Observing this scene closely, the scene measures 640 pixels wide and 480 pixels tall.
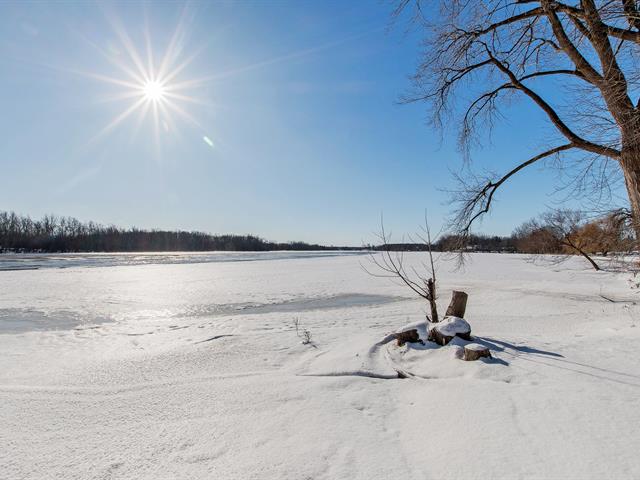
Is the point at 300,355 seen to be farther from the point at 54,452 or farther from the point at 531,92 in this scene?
the point at 531,92

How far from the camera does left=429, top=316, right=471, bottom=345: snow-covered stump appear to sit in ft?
15.8

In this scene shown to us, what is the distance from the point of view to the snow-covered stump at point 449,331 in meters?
4.82

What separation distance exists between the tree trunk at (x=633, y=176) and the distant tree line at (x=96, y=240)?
96.6m

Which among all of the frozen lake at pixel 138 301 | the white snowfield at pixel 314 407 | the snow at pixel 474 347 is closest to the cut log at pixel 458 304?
the white snowfield at pixel 314 407

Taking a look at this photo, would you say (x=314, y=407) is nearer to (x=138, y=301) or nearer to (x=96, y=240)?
(x=138, y=301)

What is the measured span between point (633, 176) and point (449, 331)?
2924mm

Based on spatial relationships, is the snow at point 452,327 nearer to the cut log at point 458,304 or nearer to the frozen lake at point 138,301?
the cut log at point 458,304

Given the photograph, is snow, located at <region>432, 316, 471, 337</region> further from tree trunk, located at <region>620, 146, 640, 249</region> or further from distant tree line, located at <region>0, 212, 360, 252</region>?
distant tree line, located at <region>0, 212, 360, 252</region>

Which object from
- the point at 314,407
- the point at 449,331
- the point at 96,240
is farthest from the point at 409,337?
the point at 96,240

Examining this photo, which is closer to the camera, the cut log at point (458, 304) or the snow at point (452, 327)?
the snow at point (452, 327)

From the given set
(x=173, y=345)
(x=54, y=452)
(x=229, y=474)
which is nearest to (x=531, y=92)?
(x=229, y=474)

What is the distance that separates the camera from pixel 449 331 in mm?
4840

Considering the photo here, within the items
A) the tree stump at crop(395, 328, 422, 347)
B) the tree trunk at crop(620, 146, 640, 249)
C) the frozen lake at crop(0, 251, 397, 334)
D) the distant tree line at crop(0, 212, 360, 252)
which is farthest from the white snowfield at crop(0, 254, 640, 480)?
the distant tree line at crop(0, 212, 360, 252)

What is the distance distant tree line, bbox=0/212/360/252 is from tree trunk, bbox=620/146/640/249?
96559 mm
